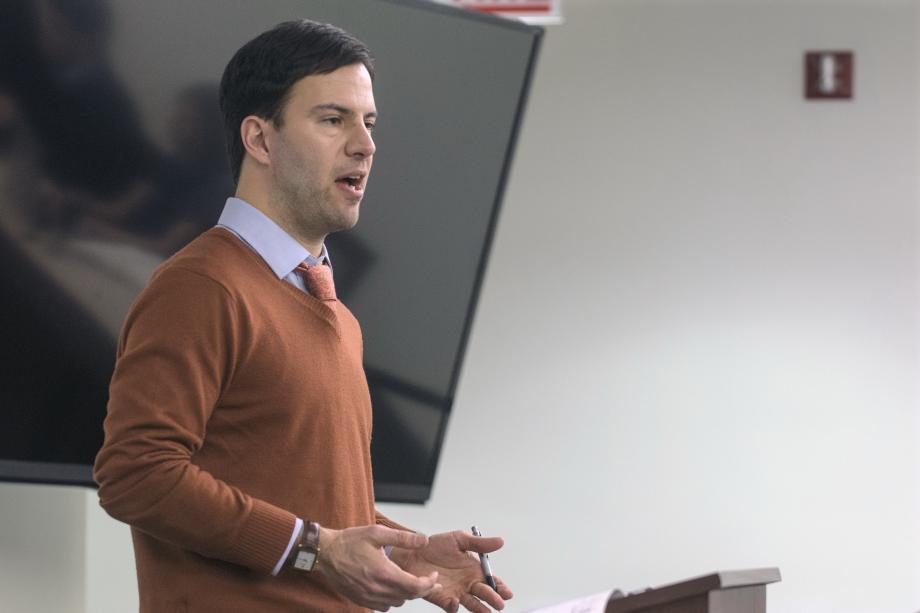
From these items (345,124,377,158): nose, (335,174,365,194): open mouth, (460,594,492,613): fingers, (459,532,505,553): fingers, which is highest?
(345,124,377,158): nose

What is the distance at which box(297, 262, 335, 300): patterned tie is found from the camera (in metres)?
1.51

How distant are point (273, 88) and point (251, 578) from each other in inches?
22.5

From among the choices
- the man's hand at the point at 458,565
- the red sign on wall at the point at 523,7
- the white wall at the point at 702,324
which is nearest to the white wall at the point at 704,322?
the white wall at the point at 702,324

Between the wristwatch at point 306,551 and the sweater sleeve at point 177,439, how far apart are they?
0.02 metres

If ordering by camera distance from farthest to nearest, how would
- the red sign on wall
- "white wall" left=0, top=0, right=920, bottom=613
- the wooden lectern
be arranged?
"white wall" left=0, top=0, right=920, bottom=613, the red sign on wall, the wooden lectern

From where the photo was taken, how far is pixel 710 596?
1.21 metres

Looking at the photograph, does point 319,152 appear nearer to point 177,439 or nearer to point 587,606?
point 177,439

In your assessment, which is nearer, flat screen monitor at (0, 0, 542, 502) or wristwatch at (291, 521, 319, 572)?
wristwatch at (291, 521, 319, 572)

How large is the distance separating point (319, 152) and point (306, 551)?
473 millimetres

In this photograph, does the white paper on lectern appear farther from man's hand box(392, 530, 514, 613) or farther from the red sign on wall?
the red sign on wall

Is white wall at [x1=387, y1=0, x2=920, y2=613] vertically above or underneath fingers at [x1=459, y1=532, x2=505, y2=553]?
above

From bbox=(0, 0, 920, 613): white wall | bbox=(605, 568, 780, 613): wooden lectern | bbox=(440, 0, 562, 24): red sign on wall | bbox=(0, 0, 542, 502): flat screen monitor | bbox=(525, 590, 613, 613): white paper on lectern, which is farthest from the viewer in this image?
bbox=(0, 0, 920, 613): white wall

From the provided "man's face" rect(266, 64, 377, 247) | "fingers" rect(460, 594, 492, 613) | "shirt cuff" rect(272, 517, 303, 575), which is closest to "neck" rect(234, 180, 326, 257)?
"man's face" rect(266, 64, 377, 247)

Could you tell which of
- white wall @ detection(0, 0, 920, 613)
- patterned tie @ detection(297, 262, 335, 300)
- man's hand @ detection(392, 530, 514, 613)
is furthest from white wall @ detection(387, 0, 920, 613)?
patterned tie @ detection(297, 262, 335, 300)
